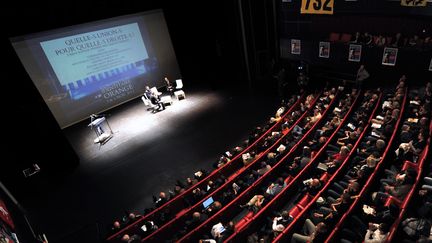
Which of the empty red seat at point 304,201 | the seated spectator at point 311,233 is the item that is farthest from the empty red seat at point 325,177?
the seated spectator at point 311,233

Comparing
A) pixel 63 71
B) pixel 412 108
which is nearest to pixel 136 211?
pixel 63 71

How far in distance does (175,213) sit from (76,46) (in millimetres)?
8507

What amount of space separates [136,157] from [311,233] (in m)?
6.51

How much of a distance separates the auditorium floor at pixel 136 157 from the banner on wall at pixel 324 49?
314 centimetres

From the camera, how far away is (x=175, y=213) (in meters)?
6.86

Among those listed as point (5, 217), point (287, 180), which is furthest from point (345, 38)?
point (5, 217)

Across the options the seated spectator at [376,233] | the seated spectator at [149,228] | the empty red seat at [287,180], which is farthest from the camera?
the empty red seat at [287,180]

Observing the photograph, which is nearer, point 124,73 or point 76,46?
point 76,46

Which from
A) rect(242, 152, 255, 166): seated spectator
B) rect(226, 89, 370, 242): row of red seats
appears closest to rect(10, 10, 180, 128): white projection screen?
rect(242, 152, 255, 166): seated spectator

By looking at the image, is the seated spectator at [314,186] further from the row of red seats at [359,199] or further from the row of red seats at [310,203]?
the row of red seats at [359,199]

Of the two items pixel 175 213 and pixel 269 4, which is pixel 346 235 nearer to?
pixel 175 213

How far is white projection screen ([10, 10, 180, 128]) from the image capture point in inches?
418

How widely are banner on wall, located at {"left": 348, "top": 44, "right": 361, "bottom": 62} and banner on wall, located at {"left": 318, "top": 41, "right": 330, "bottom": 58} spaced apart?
98 cm

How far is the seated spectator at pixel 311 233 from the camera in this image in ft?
16.0
